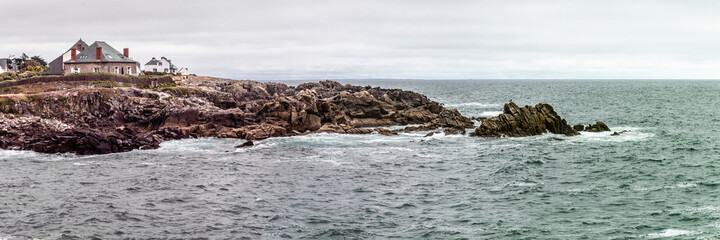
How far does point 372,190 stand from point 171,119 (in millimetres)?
35032

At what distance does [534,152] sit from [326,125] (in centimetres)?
2479

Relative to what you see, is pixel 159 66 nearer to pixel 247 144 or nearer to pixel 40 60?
pixel 40 60

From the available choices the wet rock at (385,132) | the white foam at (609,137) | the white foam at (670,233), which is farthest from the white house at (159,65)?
the white foam at (670,233)

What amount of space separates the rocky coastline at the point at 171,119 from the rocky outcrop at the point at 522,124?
103 millimetres

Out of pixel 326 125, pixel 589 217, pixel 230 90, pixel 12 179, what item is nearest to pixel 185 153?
pixel 12 179

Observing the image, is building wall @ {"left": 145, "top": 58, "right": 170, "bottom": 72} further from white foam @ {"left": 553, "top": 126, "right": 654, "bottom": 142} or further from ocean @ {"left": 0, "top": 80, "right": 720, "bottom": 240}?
white foam @ {"left": 553, "top": 126, "right": 654, "bottom": 142}

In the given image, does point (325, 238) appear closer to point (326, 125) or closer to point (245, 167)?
point (245, 167)

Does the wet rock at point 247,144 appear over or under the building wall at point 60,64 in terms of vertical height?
under

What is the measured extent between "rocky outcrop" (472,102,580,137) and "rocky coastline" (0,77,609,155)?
103 mm

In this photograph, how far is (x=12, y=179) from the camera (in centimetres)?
3916

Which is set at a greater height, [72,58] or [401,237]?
[72,58]

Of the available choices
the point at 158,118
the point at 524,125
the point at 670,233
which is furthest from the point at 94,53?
the point at 670,233

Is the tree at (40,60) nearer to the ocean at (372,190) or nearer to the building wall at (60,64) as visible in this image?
the building wall at (60,64)

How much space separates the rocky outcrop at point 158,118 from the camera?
2077 inches
